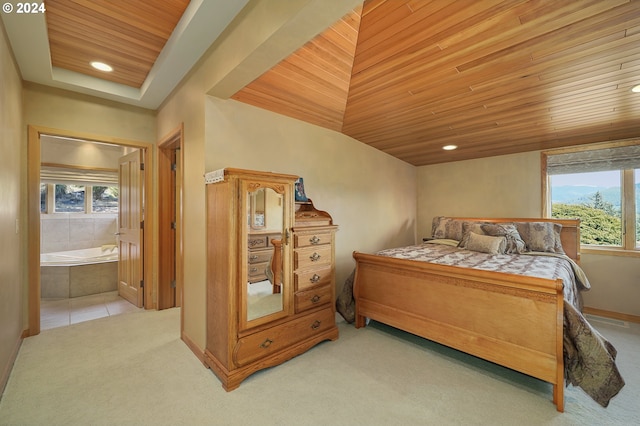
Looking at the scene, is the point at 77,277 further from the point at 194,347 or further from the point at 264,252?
the point at 264,252

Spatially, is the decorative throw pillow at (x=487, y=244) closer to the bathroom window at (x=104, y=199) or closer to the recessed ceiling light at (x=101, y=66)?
the recessed ceiling light at (x=101, y=66)

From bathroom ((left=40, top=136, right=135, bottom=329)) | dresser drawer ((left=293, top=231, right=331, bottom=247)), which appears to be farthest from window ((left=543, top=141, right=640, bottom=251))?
bathroom ((left=40, top=136, right=135, bottom=329))

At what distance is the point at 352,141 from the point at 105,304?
383 cm

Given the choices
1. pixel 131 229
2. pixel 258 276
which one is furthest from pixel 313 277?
pixel 131 229

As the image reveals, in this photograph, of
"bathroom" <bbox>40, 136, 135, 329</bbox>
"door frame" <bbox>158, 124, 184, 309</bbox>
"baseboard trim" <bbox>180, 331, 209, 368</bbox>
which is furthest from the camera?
"bathroom" <bbox>40, 136, 135, 329</bbox>

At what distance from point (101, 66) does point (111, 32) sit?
0.67 m

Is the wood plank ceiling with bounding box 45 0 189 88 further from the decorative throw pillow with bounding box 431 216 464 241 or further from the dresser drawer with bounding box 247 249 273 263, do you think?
the decorative throw pillow with bounding box 431 216 464 241

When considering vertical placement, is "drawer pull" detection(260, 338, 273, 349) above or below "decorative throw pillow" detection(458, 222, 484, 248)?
below

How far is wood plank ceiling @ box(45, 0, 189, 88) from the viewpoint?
174 centimetres

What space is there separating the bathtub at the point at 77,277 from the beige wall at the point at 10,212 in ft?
4.38

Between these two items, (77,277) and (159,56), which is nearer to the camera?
(159,56)

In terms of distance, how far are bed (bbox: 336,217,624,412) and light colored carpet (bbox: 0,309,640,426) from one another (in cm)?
20

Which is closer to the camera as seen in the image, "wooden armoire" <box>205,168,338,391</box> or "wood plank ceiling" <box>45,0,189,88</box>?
"wood plank ceiling" <box>45,0,189,88</box>

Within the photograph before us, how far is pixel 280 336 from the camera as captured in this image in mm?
2150
